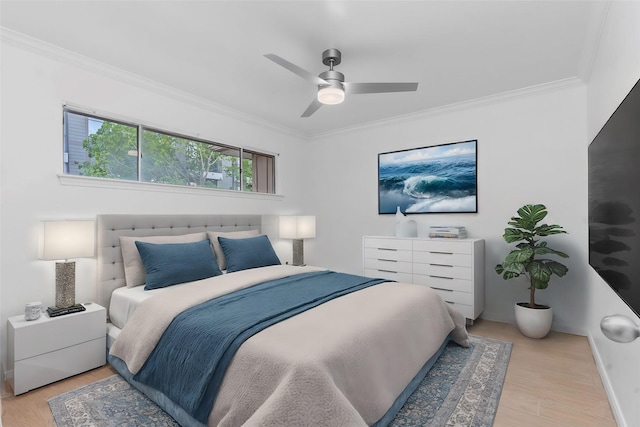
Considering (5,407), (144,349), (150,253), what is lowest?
(5,407)

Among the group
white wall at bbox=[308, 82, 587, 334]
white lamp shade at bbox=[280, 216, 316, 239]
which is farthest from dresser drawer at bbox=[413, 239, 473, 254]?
white lamp shade at bbox=[280, 216, 316, 239]

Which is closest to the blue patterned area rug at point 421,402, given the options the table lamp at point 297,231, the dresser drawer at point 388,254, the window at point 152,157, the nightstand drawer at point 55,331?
the nightstand drawer at point 55,331

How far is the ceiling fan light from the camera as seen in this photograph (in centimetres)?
240

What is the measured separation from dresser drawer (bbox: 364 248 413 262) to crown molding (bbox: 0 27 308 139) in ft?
7.57

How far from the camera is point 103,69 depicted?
9.11 feet

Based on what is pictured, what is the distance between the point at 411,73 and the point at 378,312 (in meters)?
2.18

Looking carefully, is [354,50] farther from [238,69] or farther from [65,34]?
[65,34]

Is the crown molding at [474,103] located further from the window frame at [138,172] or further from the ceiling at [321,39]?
the window frame at [138,172]

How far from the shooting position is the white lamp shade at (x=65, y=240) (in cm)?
229

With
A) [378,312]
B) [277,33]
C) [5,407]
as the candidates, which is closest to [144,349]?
[5,407]

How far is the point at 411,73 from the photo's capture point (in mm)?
2943

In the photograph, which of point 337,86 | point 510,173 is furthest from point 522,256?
point 337,86

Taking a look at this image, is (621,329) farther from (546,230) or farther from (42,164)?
(42,164)

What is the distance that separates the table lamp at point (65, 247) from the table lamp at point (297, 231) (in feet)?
7.23
